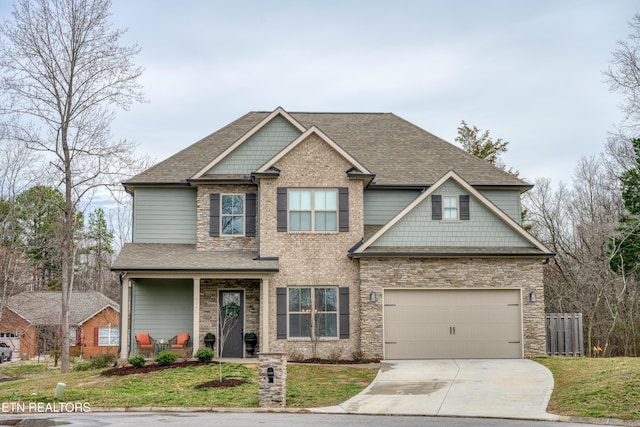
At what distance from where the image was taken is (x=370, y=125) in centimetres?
2967

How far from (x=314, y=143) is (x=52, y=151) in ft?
35.8

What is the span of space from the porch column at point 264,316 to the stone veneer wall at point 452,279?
2990 millimetres

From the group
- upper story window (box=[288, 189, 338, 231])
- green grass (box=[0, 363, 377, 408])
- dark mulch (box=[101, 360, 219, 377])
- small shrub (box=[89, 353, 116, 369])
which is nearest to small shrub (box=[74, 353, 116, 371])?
small shrub (box=[89, 353, 116, 369])

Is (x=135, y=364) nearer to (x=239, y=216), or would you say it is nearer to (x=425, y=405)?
(x=239, y=216)

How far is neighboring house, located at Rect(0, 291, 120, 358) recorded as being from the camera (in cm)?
4694

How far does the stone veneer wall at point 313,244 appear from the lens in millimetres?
23125

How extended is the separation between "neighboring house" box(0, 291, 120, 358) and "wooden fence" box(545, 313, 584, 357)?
30.9 metres

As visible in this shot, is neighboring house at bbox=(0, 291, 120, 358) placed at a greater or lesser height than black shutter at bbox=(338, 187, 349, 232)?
lesser

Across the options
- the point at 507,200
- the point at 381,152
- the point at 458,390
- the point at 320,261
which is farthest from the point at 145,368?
the point at 507,200

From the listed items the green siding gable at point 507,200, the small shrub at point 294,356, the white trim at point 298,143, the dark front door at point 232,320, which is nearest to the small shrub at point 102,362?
the dark front door at point 232,320

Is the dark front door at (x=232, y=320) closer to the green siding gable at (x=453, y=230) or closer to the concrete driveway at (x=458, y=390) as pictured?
the concrete driveway at (x=458, y=390)

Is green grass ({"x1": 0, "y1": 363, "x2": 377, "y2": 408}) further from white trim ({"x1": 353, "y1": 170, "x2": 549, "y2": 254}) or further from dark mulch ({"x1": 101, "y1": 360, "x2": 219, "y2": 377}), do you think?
white trim ({"x1": 353, "y1": 170, "x2": 549, "y2": 254})

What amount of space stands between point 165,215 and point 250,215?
305cm

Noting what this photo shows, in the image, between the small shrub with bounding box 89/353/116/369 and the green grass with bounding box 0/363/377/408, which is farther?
the small shrub with bounding box 89/353/116/369
